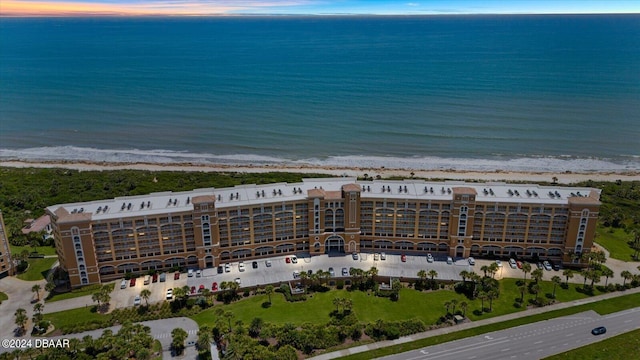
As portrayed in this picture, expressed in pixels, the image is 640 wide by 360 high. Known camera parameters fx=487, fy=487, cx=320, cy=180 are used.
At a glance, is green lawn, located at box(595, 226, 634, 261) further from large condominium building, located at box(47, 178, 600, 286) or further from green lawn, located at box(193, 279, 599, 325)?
green lawn, located at box(193, 279, 599, 325)

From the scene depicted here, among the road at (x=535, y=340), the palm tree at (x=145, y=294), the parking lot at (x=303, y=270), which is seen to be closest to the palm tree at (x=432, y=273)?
the parking lot at (x=303, y=270)

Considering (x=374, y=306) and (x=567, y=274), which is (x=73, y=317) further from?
(x=567, y=274)

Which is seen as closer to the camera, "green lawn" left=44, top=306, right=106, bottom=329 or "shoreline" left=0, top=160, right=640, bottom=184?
"green lawn" left=44, top=306, right=106, bottom=329

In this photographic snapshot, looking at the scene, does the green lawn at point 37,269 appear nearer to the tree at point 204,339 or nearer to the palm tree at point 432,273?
the tree at point 204,339

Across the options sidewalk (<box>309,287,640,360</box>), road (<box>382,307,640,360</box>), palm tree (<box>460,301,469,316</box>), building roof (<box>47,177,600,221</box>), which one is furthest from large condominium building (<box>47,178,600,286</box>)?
palm tree (<box>460,301,469,316</box>)

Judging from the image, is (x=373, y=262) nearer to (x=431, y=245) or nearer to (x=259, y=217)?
(x=431, y=245)
